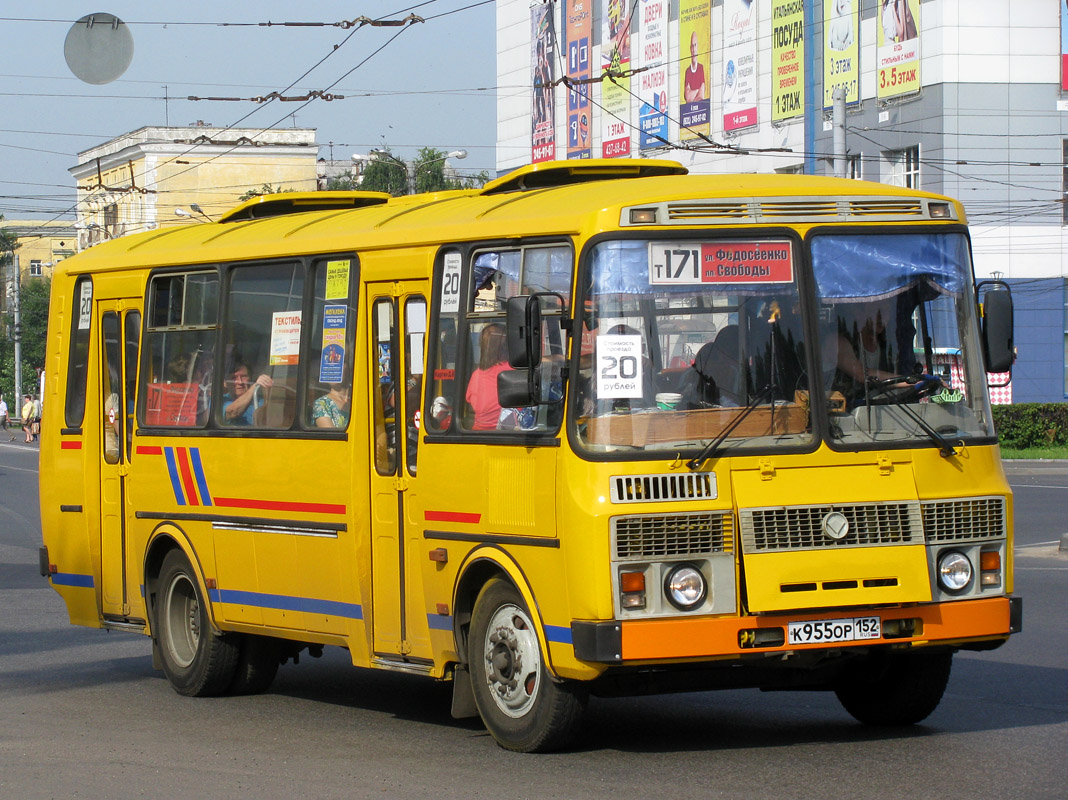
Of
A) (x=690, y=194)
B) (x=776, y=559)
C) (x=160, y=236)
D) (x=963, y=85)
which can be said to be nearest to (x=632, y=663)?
(x=776, y=559)

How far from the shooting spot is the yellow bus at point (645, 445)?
752 cm

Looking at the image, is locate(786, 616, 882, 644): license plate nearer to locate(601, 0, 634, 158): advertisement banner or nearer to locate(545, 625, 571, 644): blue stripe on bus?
locate(545, 625, 571, 644): blue stripe on bus

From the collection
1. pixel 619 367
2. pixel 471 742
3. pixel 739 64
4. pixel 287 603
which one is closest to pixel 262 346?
pixel 287 603

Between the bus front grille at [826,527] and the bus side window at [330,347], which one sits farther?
the bus side window at [330,347]

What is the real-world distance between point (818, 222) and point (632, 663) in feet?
7.33

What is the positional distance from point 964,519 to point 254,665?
15.9 ft

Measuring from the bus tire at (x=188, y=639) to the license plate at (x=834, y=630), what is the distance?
4.41m

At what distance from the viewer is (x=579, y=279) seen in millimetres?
7742

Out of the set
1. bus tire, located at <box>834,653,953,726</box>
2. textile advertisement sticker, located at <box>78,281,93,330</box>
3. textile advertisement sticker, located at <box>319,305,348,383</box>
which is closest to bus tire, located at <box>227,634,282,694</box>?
textile advertisement sticker, located at <box>319,305,348,383</box>

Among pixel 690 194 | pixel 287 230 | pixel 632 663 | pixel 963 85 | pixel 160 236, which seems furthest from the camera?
pixel 963 85

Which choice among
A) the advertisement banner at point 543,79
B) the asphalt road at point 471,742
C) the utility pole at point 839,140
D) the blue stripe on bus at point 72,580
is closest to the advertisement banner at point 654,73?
the advertisement banner at point 543,79

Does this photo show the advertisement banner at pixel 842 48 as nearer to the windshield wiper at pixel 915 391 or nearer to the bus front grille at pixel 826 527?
the windshield wiper at pixel 915 391

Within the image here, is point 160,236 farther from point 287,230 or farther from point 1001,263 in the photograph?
point 1001,263

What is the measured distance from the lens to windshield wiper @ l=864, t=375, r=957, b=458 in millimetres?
7938
